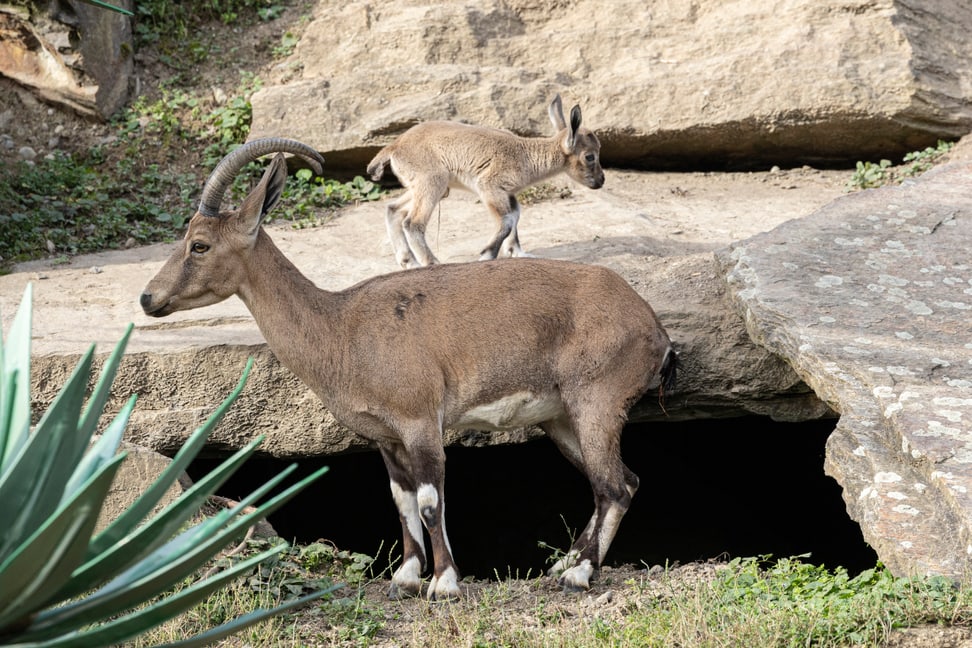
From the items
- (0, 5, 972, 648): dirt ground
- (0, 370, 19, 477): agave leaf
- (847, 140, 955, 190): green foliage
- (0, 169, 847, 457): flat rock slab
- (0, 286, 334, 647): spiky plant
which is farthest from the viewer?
(847, 140, 955, 190): green foliage

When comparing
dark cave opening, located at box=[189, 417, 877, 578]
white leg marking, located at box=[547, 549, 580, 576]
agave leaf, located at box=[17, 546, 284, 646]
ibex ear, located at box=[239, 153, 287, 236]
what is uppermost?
ibex ear, located at box=[239, 153, 287, 236]

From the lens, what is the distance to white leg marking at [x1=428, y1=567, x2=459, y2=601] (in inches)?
249

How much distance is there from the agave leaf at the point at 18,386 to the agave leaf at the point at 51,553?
0.43 m

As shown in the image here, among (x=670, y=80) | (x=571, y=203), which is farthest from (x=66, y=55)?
(x=670, y=80)

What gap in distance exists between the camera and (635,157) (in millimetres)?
12461

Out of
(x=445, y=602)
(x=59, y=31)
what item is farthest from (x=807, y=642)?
(x=59, y=31)

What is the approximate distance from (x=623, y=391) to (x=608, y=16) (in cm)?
743

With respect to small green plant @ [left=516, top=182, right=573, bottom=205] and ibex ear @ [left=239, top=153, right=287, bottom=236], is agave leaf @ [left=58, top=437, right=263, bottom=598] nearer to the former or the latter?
ibex ear @ [left=239, top=153, right=287, bottom=236]

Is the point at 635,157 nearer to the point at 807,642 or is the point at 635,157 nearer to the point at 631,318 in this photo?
the point at 631,318

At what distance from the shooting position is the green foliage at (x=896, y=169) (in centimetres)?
1138

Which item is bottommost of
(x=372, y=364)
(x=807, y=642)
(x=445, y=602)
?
(x=445, y=602)

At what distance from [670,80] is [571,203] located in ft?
6.59

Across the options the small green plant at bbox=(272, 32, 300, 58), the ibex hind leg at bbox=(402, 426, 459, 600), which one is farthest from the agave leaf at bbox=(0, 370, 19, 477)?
the small green plant at bbox=(272, 32, 300, 58)

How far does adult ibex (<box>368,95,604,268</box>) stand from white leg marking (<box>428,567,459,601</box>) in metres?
3.18
